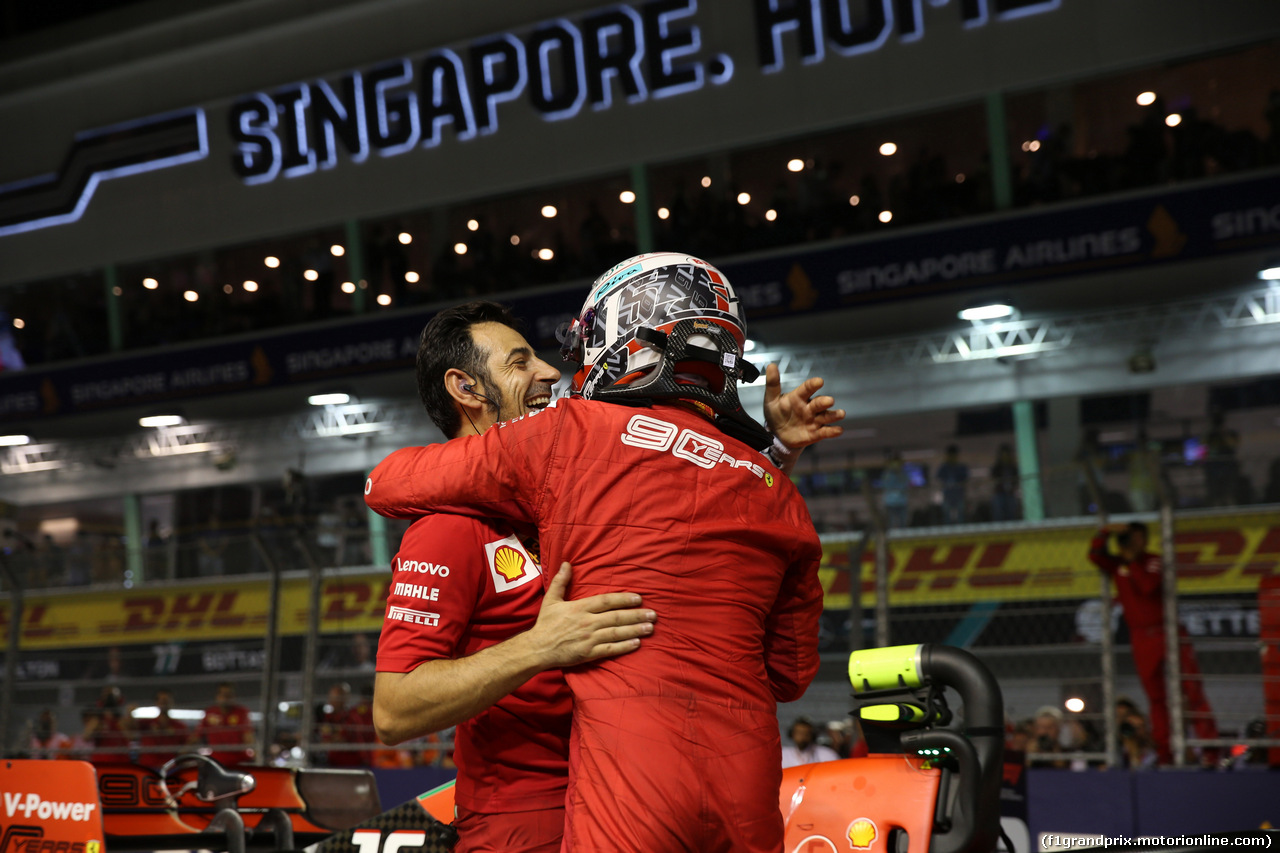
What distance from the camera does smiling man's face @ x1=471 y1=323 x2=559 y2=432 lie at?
2.19 metres

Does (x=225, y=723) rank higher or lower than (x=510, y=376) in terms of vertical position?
lower

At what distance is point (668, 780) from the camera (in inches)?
62.0

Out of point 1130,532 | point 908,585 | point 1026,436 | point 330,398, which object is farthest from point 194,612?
point 1026,436

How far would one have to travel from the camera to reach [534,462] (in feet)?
5.69

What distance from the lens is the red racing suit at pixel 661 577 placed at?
5.23 feet

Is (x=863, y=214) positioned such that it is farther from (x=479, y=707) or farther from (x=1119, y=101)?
(x=479, y=707)

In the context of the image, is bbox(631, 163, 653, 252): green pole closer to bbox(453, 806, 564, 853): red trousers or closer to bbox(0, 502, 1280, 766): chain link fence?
bbox(0, 502, 1280, 766): chain link fence

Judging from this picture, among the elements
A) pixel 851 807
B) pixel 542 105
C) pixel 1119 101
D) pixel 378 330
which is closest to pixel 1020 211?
pixel 1119 101

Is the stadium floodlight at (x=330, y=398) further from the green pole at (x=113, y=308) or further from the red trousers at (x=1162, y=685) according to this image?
the red trousers at (x=1162, y=685)

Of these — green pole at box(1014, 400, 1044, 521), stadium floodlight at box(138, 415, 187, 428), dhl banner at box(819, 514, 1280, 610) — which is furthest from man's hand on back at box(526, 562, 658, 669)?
stadium floodlight at box(138, 415, 187, 428)

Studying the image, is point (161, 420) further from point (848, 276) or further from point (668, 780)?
point (668, 780)

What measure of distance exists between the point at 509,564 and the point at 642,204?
1436cm

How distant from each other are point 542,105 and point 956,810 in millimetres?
14896

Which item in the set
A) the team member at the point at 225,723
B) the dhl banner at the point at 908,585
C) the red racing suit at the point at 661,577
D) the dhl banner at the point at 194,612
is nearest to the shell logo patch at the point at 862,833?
the red racing suit at the point at 661,577
